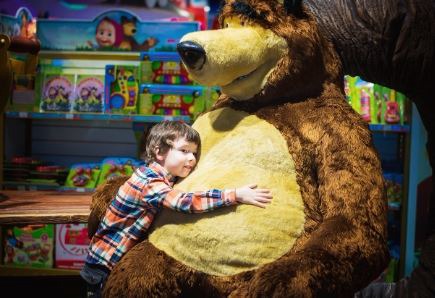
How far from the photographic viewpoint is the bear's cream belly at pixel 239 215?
40.9 inches

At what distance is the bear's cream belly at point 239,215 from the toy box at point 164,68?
1.68 m

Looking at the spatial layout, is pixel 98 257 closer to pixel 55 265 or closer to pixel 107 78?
pixel 107 78

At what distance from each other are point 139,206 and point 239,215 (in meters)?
0.26

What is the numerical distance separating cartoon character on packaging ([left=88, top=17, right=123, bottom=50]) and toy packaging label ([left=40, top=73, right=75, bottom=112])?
0.89ft

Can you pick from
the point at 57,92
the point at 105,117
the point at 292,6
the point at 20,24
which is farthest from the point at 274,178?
the point at 20,24

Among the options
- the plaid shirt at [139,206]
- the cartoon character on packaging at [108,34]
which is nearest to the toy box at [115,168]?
the cartoon character on packaging at [108,34]

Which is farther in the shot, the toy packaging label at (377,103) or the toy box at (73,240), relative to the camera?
the toy box at (73,240)

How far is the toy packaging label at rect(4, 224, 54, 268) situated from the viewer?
3178mm

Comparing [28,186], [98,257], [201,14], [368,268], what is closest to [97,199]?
[98,257]

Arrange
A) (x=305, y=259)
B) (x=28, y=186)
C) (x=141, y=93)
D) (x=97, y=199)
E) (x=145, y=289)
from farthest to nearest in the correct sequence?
(x=28, y=186), (x=141, y=93), (x=97, y=199), (x=145, y=289), (x=305, y=259)

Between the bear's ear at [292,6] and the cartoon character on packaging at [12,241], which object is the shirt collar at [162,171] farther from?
the cartoon character on packaging at [12,241]

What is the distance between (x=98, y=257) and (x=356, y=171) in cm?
64

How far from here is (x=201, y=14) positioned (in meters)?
3.27

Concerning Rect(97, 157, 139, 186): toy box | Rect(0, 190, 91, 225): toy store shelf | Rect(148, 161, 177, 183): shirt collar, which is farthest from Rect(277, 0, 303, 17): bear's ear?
Rect(97, 157, 139, 186): toy box
